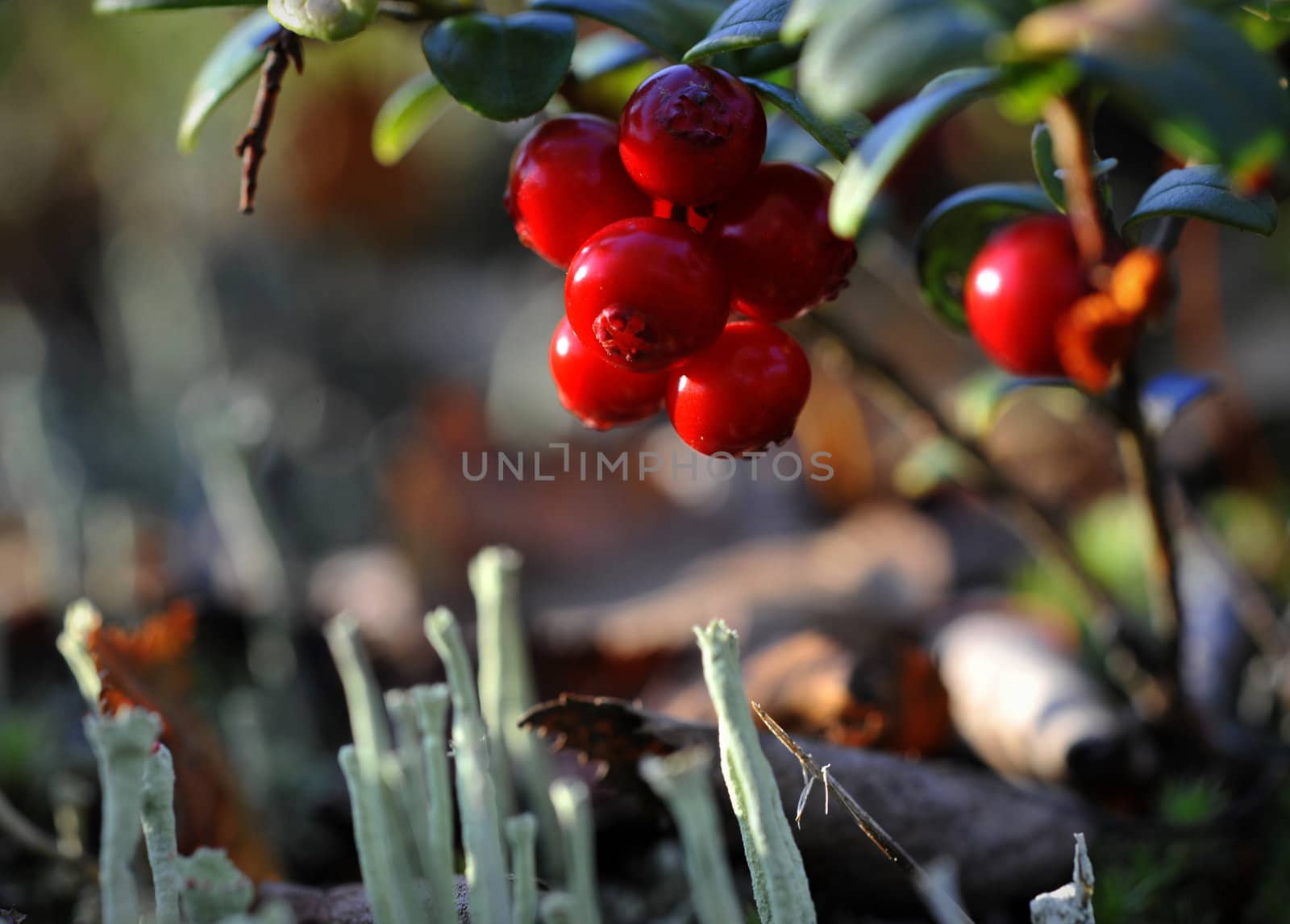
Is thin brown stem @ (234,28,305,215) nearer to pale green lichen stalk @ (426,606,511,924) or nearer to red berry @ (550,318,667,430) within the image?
red berry @ (550,318,667,430)

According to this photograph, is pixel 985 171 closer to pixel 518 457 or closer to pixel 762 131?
pixel 518 457

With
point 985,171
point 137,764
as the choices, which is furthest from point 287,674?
point 985,171

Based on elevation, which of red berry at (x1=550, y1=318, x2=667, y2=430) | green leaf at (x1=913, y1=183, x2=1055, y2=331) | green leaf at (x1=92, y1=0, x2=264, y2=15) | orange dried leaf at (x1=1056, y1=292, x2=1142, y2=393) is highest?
green leaf at (x1=92, y1=0, x2=264, y2=15)

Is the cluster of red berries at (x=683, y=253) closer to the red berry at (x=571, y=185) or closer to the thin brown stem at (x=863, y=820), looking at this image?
the red berry at (x=571, y=185)

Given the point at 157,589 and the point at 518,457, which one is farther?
the point at 518,457

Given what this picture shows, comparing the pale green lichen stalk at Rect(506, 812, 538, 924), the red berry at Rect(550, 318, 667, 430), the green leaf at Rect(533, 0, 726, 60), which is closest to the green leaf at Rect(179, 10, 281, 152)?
the green leaf at Rect(533, 0, 726, 60)

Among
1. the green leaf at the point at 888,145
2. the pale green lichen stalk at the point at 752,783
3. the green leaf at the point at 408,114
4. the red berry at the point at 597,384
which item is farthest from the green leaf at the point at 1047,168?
the green leaf at the point at 408,114

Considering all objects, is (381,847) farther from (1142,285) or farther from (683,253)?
(1142,285)
